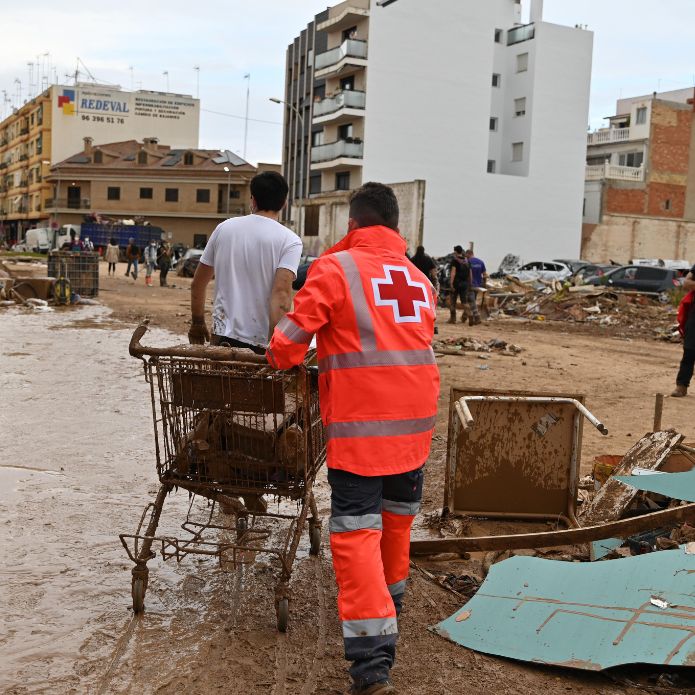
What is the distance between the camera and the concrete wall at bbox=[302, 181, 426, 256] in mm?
49469

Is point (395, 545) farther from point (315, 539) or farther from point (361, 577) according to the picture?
point (315, 539)

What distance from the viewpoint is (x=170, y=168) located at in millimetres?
77750

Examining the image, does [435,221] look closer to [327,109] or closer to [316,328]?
[327,109]

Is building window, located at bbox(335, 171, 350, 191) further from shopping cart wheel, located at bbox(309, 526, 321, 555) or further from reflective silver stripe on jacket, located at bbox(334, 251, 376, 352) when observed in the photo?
reflective silver stripe on jacket, located at bbox(334, 251, 376, 352)

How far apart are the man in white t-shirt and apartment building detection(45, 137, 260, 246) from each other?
71.0m

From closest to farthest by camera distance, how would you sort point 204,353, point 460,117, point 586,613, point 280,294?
point 586,613
point 204,353
point 280,294
point 460,117

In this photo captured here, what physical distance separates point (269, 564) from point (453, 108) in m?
54.0

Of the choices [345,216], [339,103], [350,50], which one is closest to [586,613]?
[345,216]

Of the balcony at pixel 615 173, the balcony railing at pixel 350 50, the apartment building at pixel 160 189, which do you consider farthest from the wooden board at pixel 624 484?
the apartment building at pixel 160 189

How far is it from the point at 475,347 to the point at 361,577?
1311 cm

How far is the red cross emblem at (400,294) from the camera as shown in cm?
345

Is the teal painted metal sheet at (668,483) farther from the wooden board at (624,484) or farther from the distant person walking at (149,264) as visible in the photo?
the distant person walking at (149,264)

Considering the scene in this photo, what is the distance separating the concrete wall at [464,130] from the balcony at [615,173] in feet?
6.67

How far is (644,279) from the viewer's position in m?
29.2
